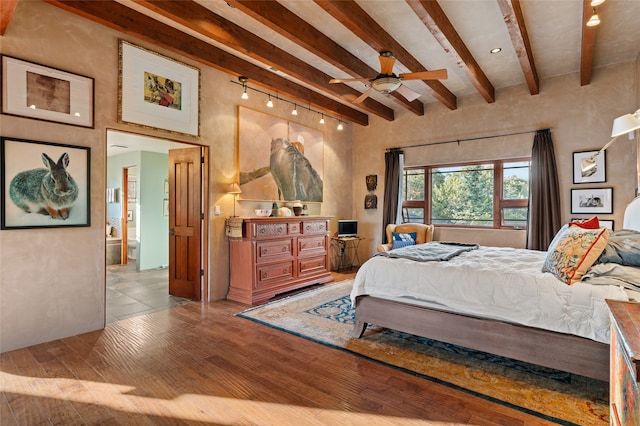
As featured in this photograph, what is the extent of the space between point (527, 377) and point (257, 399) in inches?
77.2

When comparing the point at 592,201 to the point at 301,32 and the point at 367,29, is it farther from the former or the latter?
the point at 301,32

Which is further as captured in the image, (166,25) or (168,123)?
(168,123)

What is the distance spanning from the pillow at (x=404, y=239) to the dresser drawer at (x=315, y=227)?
1234 millimetres

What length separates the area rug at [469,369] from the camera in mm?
2082

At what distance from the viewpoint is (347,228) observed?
256 inches

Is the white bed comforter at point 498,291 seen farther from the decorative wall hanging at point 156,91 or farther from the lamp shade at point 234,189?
the decorative wall hanging at point 156,91

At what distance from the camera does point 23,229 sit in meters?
2.92

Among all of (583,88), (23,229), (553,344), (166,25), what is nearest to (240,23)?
(166,25)

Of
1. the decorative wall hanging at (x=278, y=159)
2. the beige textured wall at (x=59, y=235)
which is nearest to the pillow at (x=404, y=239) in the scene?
the decorative wall hanging at (x=278, y=159)

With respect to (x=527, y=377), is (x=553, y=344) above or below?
above

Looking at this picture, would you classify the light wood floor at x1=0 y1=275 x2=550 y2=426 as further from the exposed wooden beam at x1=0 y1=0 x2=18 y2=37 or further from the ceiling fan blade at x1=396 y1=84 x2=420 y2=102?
the ceiling fan blade at x1=396 y1=84 x2=420 y2=102

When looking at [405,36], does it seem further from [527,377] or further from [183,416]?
[183,416]

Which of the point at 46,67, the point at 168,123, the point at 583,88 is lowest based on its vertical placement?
the point at 168,123

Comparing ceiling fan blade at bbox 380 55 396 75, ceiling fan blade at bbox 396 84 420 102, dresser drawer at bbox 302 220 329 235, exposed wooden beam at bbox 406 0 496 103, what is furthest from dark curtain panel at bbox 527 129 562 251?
dresser drawer at bbox 302 220 329 235
